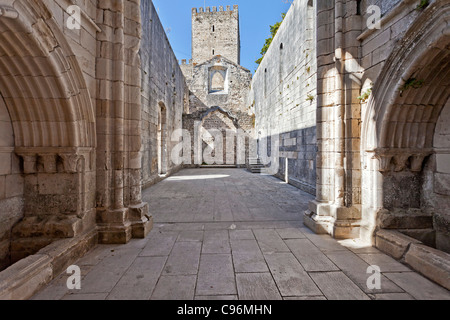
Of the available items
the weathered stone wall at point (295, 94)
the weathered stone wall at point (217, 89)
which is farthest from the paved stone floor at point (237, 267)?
the weathered stone wall at point (217, 89)

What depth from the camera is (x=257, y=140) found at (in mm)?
15820

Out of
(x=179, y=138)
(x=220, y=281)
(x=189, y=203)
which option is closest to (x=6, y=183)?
(x=220, y=281)

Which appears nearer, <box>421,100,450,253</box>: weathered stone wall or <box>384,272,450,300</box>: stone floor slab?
<box>384,272,450,300</box>: stone floor slab

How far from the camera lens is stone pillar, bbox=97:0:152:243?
3.32 meters

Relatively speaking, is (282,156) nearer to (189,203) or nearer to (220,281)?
(189,203)

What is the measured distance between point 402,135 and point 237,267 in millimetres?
2702

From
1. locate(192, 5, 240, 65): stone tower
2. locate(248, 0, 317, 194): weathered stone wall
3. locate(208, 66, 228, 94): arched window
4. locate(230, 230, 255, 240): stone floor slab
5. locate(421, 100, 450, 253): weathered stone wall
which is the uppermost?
locate(192, 5, 240, 65): stone tower

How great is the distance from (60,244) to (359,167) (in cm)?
406

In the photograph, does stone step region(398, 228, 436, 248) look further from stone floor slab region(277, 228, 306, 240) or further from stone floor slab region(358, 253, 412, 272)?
stone floor slab region(277, 228, 306, 240)

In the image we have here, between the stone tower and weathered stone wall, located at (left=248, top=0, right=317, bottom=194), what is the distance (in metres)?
16.2

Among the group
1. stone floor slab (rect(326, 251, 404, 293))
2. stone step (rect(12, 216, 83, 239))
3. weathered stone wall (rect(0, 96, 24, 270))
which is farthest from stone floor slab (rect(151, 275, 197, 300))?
weathered stone wall (rect(0, 96, 24, 270))

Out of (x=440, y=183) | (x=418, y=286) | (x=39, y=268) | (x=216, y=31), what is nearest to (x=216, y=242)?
(x=39, y=268)

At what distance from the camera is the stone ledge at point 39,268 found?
1.94 m
